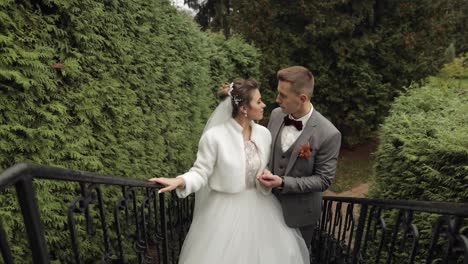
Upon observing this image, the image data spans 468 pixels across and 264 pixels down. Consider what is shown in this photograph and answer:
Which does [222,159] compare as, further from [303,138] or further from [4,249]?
[4,249]

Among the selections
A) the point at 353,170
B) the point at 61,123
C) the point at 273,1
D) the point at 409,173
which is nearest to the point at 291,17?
the point at 273,1

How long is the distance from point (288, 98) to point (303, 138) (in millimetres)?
329

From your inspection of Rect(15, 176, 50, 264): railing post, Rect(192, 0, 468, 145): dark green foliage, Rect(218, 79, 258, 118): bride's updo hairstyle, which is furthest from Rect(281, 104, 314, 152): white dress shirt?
Rect(192, 0, 468, 145): dark green foliage

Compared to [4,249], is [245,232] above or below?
below

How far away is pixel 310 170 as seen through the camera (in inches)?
105

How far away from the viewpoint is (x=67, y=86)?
2.66 meters

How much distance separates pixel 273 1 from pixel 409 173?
8692mm

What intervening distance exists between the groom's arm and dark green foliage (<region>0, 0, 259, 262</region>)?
162 centimetres

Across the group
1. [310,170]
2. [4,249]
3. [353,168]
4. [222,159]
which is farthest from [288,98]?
[353,168]

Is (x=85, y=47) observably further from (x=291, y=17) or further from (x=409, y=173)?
(x=291, y=17)

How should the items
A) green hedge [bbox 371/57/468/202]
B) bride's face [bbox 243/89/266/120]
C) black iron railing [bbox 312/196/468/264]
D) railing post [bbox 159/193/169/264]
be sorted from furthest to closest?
bride's face [bbox 243/89/266/120] < green hedge [bbox 371/57/468/202] < railing post [bbox 159/193/169/264] < black iron railing [bbox 312/196/468/264]

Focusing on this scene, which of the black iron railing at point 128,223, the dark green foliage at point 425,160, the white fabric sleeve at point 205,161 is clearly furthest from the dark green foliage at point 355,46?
the white fabric sleeve at point 205,161

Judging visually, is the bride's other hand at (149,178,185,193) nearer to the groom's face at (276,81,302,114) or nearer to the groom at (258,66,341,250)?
the groom at (258,66,341,250)

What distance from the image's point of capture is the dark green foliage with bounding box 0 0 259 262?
2.21m
